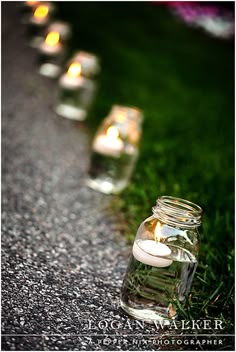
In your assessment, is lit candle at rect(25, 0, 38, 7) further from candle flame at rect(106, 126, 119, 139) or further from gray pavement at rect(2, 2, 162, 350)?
candle flame at rect(106, 126, 119, 139)

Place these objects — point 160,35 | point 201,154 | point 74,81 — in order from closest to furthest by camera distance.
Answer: point 74,81 < point 201,154 < point 160,35

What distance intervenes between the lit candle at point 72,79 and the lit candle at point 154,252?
2241 mm

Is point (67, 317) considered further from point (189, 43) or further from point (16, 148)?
point (189, 43)

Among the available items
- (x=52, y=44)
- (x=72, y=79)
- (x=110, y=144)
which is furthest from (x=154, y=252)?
(x=52, y=44)

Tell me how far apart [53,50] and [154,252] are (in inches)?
116

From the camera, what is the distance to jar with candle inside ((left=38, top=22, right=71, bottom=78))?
4.45 meters

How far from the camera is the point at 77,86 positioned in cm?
415

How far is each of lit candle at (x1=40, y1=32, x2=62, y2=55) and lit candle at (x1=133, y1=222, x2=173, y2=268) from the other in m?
2.81

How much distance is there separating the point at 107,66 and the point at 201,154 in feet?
8.16

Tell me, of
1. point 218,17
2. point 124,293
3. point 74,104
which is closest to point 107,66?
point 218,17

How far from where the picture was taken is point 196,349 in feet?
6.08

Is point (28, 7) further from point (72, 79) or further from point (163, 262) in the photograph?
point (163, 262)

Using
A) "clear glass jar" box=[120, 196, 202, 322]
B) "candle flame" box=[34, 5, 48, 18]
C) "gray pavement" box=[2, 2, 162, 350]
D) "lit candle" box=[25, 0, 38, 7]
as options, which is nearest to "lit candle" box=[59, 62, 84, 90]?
"gray pavement" box=[2, 2, 162, 350]

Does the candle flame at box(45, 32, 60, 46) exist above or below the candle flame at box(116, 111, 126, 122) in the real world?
below
